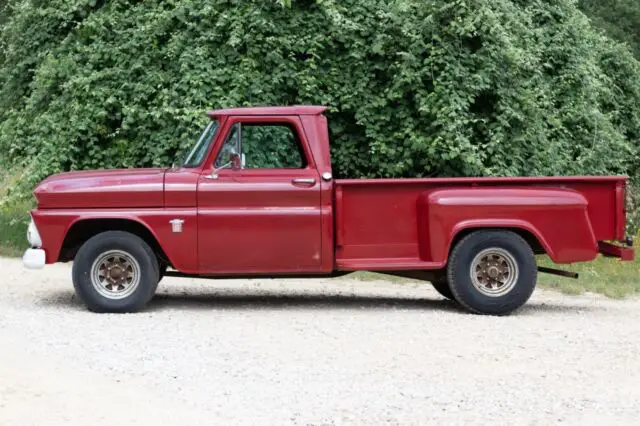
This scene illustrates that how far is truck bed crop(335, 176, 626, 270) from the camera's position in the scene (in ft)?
35.5

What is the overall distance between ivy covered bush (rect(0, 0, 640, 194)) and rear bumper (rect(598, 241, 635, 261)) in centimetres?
291

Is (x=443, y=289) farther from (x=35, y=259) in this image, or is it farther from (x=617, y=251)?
(x=35, y=259)

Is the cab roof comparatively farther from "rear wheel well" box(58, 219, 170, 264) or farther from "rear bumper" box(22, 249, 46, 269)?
"rear bumper" box(22, 249, 46, 269)

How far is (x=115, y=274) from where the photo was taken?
10805 mm

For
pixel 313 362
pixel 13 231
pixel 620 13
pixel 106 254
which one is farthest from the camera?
pixel 620 13

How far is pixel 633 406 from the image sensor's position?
23.0 feet

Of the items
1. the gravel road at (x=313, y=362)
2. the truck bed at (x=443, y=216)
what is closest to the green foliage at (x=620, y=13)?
the gravel road at (x=313, y=362)

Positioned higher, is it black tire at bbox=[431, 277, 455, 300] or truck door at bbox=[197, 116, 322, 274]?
truck door at bbox=[197, 116, 322, 274]

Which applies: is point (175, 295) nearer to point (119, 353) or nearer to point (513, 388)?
point (119, 353)

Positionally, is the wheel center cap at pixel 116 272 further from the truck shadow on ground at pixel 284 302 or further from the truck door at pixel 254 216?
the truck door at pixel 254 216

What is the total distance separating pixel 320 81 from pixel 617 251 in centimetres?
503

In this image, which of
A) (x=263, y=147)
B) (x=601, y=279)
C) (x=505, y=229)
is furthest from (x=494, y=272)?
(x=601, y=279)

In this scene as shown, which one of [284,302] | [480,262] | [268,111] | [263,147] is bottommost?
[284,302]

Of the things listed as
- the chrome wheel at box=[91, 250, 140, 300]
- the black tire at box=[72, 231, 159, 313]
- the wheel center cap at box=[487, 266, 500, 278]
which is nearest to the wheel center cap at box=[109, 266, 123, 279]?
the chrome wheel at box=[91, 250, 140, 300]
